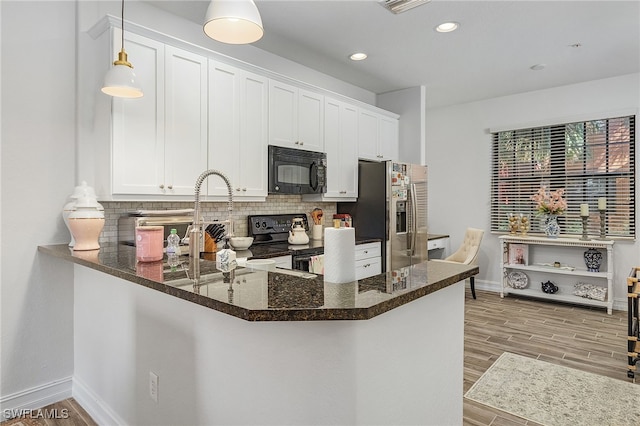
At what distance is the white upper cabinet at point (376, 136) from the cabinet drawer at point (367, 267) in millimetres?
1234

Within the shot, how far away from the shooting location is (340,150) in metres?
4.16

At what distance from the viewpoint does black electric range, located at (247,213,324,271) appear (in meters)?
3.26

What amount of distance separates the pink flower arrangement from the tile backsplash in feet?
8.96

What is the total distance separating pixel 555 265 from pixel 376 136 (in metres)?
2.89

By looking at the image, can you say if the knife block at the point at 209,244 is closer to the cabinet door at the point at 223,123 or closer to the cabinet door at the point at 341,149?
the cabinet door at the point at 223,123

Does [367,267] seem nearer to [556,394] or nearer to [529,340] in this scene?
[529,340]

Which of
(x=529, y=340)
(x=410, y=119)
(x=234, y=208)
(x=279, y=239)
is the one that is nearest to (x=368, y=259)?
(x=279, y=239)

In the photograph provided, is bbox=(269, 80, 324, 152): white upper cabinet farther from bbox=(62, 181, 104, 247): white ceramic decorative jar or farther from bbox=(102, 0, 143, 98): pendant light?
bbox=(62, 181, 104, 247): white ceramic decorative jar

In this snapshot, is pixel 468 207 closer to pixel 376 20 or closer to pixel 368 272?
pixel 368 272

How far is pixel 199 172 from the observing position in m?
2.88

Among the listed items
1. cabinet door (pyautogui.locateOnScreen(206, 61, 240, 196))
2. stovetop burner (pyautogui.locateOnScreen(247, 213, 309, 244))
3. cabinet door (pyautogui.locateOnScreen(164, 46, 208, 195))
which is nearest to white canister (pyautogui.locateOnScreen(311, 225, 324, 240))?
stovetop burner (pyautogui.locateOnScreen(247, 213, 309, 244))

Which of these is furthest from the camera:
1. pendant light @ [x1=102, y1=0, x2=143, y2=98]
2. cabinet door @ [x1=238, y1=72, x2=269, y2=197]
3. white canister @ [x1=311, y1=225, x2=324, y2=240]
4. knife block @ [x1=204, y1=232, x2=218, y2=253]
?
white canister @ [x1=311, y1=225, x2=324, y2=240]

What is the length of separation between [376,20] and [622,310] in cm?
443

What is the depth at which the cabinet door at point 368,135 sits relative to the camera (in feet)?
14.4
